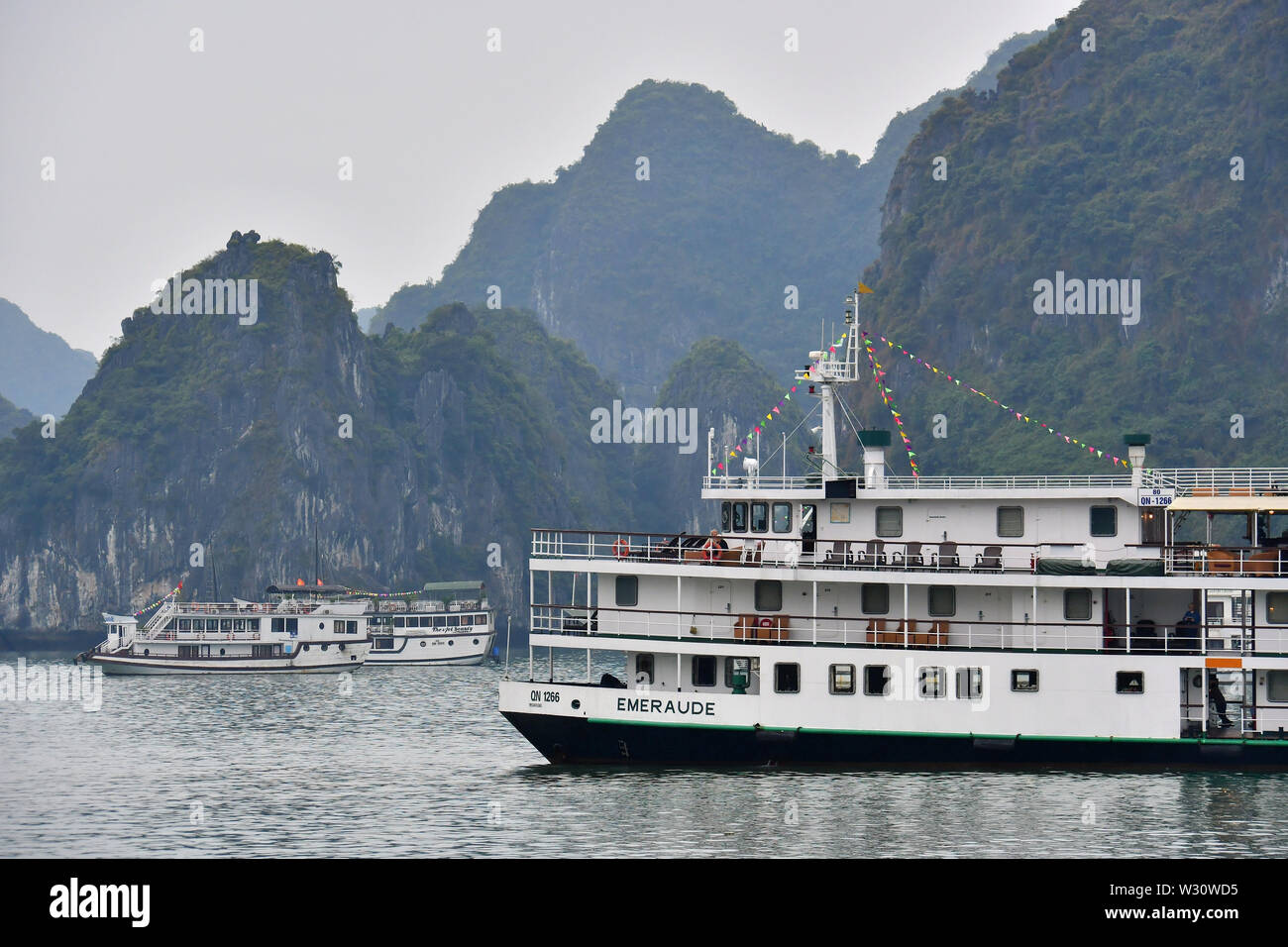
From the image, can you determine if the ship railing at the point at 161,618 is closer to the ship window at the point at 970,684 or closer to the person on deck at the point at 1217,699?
the ship window at the point at 970,684

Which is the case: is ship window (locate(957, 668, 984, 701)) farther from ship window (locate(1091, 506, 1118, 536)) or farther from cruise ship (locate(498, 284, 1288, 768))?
ship window (locate(1091, 506, 1118, 536))

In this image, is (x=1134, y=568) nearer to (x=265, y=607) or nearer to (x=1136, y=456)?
(x=1136, y=456)

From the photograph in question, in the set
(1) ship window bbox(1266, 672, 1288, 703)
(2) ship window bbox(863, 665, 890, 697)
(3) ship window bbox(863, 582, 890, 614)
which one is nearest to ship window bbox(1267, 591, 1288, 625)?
(1) ship window bbox(1266, 672, 1288, 703)

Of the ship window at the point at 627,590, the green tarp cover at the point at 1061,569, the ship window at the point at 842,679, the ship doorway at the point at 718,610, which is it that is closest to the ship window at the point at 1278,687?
the green tarp cover at the point at 1061,569

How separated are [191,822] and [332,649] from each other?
55.5 m

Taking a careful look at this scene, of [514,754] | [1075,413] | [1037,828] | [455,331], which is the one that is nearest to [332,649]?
[514,754]

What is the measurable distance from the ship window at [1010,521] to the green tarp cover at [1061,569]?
1.51 meters

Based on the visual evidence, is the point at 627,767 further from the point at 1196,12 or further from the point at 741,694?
the point at 1196,12

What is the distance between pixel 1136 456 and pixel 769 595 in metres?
8.91

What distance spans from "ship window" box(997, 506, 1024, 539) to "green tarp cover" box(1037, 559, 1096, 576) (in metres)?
1.51

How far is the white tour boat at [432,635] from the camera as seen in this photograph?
94.8 m

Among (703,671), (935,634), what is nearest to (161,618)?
(703,671)

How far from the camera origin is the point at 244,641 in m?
82.8
